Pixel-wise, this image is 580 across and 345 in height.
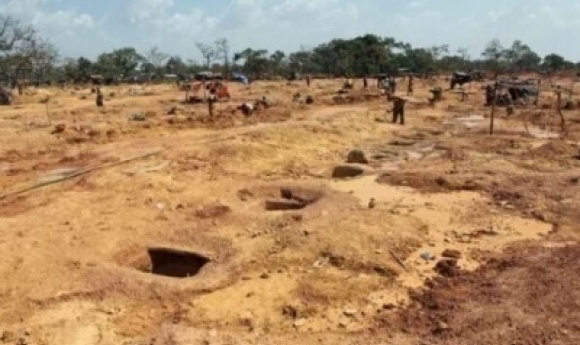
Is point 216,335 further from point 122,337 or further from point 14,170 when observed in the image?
point 14,170

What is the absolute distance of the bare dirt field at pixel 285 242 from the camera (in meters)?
6.23

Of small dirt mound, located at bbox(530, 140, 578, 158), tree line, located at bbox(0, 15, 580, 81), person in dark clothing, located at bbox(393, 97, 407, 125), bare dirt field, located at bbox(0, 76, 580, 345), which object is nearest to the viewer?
bare dirt field, located at bbox(0, 76, 580, 345)

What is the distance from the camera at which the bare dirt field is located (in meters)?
6.23

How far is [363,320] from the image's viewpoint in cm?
628

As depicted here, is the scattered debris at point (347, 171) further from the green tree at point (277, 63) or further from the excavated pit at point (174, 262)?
the green tree at point (277, 63)

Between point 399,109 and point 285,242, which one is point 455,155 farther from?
point 285,242

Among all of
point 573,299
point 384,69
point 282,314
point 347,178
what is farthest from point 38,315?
point 384,69

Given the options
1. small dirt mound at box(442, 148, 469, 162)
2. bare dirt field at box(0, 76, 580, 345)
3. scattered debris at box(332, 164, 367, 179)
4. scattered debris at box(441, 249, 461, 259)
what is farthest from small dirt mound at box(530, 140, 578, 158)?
scattered debris at box(441, 249, 461, 259)

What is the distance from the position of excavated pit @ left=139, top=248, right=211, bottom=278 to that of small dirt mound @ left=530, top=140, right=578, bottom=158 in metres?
9.08

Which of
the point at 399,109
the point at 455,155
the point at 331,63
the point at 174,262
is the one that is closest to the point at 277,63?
the point at 331,63

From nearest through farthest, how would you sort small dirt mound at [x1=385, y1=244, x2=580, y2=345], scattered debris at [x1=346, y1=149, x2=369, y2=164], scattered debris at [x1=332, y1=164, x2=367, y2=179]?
small dirt mound at [x1=385, y1=244, x2=580, y2=345] < scattered debris at [x1=332, y1=164, x2=367, y2=179] < scattered debris at [x1=346, y1=149, x2=369, y2=164]

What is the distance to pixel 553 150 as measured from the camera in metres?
14.6

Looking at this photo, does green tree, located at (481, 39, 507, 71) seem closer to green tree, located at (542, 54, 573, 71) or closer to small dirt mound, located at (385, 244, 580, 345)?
green tree, located at (542, 54, 573, 71)

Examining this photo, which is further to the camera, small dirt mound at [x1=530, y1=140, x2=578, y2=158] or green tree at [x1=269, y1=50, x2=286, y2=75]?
green tree at [x1=269, y1=50, x2=286, y2=75]
